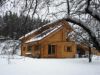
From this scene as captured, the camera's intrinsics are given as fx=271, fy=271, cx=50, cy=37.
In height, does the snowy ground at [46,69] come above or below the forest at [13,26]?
below

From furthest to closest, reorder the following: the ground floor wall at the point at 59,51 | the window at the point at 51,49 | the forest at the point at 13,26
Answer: the window at the point at 51,49 < the ground floor wall at the point at 59,51 < the forest at the point at 13,26

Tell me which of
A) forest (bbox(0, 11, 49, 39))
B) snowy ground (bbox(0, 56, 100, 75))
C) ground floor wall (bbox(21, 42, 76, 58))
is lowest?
snowy ground (bbox(0, 56, 100, 75))

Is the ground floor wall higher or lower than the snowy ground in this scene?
higher

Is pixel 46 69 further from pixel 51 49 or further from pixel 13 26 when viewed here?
pixel 51 49

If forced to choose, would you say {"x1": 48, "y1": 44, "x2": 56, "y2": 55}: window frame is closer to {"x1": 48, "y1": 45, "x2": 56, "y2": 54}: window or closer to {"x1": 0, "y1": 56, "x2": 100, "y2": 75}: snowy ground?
{"x1": 48, "y1": 45, "x2": 56, "y2": 54}: window

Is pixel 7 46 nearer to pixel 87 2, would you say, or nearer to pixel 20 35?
pixel 20 35

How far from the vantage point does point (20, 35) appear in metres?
7.68

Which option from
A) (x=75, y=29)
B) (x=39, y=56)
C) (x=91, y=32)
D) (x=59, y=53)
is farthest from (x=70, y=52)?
(x=91, y=32)

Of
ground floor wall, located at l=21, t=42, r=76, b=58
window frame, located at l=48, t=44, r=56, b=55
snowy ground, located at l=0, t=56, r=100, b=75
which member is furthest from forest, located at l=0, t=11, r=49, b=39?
window frame, located at l=48, t=44, r=56, b=55

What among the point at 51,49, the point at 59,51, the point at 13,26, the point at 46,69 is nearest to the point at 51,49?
the point at 51,49

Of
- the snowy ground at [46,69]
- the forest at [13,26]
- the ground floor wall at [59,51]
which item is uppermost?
the forest at [13,26]

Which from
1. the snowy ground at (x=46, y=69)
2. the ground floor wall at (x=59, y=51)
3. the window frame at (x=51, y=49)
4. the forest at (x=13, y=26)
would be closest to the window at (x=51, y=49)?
the window frame at (x=51, y=49)

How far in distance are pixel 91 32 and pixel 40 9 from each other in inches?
131

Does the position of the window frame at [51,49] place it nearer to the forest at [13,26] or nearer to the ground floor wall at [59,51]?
the ground floor wall at [59,51]
